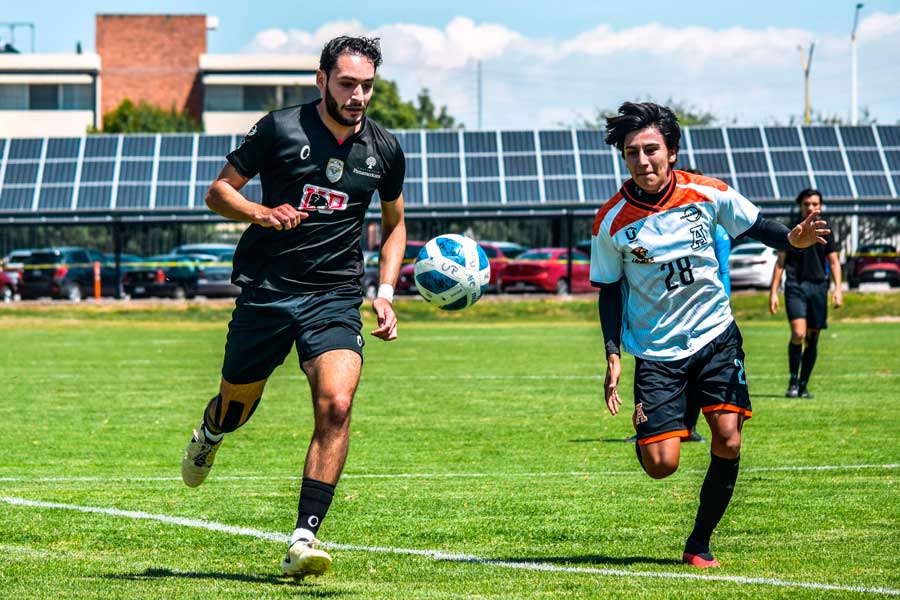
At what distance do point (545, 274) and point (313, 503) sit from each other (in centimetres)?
3839

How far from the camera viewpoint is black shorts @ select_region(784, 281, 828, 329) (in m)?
16.0

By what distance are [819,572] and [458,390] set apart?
1126 cm

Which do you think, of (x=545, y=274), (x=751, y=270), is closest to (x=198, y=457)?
(x=545, y=274)

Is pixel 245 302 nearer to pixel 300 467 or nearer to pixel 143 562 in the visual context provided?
pixel 143 562

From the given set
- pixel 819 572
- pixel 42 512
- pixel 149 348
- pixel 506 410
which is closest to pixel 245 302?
pixel 42 512

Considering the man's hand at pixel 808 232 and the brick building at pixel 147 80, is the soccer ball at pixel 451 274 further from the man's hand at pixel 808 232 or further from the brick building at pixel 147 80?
the brick building at pixel 147 80

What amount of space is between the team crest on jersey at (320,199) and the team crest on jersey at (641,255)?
1408 millimetres

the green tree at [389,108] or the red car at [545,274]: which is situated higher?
the green tree at [389,108]

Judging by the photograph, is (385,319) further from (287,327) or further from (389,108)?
(389,108)

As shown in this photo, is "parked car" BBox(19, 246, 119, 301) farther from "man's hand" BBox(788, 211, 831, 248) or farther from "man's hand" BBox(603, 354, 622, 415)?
"man's hand" BBox(788, 211, 831, 248)

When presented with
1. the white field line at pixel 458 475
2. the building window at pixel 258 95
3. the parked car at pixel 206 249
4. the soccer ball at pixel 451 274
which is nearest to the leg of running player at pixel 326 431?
the soccer ball at pixel 451 274

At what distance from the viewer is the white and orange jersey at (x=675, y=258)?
22.5ft

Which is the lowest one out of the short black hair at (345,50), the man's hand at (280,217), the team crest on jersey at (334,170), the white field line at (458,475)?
the white field line at (458,475)

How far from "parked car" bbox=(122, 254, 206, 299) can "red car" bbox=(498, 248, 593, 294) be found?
930 cm
